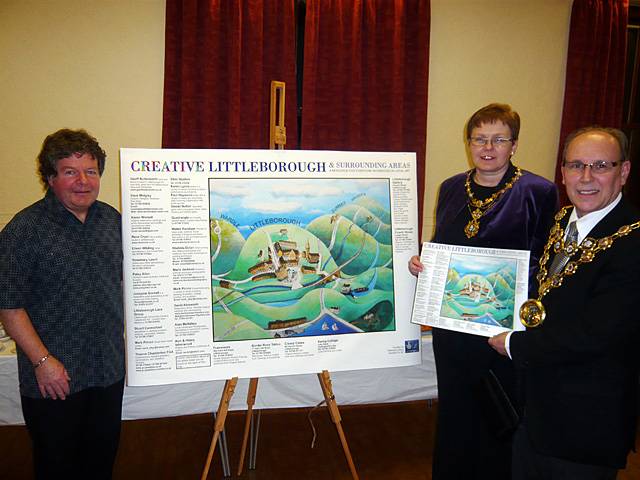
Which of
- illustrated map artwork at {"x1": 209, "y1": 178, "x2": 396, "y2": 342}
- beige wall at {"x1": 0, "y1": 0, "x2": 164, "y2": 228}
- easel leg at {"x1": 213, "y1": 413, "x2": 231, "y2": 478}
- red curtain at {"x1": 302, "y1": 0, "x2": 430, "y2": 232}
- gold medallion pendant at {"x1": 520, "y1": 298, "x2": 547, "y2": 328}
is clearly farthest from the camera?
red curtain at {"x1": 302, "y1": 0, "x2": 430, "y2": 232}

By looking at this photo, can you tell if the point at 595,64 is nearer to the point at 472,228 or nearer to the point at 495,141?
the point at 495,141

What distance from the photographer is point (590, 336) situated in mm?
1188

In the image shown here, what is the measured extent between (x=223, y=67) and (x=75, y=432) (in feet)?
8.74

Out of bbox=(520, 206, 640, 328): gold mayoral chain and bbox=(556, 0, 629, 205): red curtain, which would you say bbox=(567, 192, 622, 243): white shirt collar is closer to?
bbox=(520, 206, 640, 328): gold mayoral chain

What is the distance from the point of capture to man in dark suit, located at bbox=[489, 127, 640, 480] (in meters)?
1.18

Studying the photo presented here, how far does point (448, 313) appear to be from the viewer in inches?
68.2

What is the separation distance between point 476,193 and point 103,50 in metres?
2.96

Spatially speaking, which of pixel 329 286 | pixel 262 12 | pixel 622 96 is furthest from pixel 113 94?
pixel 622 96

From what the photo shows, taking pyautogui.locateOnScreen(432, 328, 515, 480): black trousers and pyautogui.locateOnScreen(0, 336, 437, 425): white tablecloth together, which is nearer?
pyautogui.locateOnScreen(432, 328, 515, 480): black trousers

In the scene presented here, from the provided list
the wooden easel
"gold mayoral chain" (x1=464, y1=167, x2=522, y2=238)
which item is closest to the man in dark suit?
"gold mayoral chain" (x1=464, y1=167, x2=522, y2=238)

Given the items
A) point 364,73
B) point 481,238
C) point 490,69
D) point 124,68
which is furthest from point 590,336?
point 124,68

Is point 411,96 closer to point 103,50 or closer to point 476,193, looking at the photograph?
point 476,193

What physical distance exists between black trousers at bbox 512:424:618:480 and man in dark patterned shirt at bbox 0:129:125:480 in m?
1.41

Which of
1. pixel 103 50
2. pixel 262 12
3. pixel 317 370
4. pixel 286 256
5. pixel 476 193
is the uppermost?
pixel 262 12
